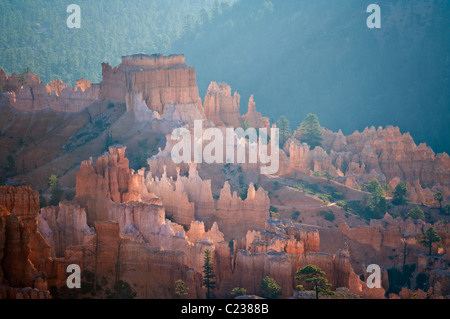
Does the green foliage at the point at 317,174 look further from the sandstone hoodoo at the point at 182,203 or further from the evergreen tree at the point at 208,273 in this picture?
the evergreen tree at the point at 208,273

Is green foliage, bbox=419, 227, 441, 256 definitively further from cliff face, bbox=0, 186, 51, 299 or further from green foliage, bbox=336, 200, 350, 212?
cliff face, bbox=0, 186, 51, 299

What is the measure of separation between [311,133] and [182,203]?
4262 centimetres

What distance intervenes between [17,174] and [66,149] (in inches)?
316

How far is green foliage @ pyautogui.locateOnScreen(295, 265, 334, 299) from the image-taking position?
42.8 metres

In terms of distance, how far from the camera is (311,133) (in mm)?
99812

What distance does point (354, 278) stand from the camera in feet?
157

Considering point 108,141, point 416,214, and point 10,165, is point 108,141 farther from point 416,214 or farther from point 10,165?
point 416,214

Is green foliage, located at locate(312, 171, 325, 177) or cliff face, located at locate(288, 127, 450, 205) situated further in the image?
cliff face, located at locate(288, 127, 450, 205)

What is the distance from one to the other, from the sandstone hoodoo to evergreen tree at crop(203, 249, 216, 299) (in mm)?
580

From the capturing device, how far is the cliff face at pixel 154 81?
294 feet

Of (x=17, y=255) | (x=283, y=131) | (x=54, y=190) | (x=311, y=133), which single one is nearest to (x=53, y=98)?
(x=54, y=190)

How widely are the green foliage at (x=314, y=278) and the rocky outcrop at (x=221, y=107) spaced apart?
49.6 m

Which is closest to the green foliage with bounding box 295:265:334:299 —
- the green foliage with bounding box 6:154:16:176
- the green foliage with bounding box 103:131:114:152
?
the green foliage with bounding box 103:131:114:152
